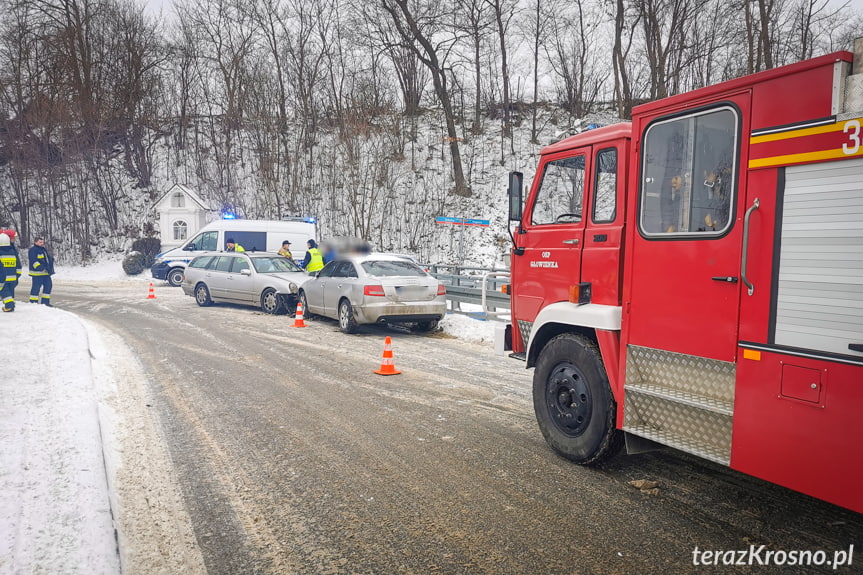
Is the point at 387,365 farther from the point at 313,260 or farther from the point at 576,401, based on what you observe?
the point at 313,260

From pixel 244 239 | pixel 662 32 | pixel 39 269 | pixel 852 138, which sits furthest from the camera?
pixel 662 32

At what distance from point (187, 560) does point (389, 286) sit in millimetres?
8114

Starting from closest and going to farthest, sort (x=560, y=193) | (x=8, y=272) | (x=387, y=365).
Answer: (x=560, y=193) → (x=387, y=365) → (x=8, y=272)

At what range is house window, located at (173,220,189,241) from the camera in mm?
30812

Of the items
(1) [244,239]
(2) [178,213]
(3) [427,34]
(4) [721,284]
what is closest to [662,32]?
(3) [427,34]

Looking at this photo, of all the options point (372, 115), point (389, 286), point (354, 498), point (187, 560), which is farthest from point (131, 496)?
point (372, 115)

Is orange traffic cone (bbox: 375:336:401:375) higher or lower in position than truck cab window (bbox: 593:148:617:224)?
lower

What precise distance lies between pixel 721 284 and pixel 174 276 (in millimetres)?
23400

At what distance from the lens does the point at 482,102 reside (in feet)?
123

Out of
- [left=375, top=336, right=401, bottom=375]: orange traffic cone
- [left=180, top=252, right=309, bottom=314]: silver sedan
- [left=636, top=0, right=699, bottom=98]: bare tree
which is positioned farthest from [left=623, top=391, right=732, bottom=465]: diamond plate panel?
[left=636, top=0, right=699, bottom=98]: bare tree

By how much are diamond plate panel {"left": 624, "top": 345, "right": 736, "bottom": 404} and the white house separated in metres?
30.5

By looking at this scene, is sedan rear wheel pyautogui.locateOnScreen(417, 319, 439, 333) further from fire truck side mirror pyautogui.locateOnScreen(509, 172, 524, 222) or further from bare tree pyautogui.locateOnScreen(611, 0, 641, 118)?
bare tree pyautogui.locateOnScreen(611, 0, 641, 118)

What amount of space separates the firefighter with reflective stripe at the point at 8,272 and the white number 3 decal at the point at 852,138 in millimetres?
15390

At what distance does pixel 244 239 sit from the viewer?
21875 millimetres
